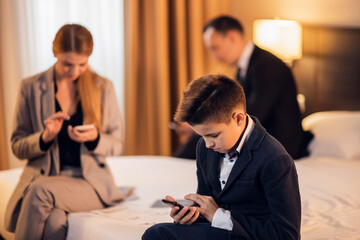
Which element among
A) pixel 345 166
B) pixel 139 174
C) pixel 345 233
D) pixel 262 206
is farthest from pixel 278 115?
pixel 262 206

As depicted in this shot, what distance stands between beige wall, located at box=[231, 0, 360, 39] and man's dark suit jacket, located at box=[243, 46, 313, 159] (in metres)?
0.89

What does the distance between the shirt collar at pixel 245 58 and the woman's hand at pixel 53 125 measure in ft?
4.56

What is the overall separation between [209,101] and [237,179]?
26 cm

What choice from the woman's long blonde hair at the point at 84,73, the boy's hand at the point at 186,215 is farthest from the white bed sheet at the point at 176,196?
the woman's long blonde hair at the point at 84,73

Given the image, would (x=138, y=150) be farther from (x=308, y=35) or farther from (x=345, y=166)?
(x=345, y=166)

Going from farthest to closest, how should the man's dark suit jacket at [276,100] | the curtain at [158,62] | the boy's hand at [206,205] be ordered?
the curtain at [158,62], the man's dark suit jacket at [276,100], the boy's hand at [206,205]

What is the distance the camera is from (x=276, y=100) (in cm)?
293

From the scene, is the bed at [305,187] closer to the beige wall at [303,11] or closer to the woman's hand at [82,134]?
the woman's hand at [82,134]

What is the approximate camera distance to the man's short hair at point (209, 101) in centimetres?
149

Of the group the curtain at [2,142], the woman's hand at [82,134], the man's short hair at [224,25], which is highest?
the man's short hair at [224,25]

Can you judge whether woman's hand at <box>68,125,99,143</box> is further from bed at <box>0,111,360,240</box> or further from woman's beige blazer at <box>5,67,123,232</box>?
bed at <box>0,111,360,240</box>

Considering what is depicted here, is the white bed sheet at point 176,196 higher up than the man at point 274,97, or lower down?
lower down

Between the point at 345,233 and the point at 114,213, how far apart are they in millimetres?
936

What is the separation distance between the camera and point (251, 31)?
4.53 meters
